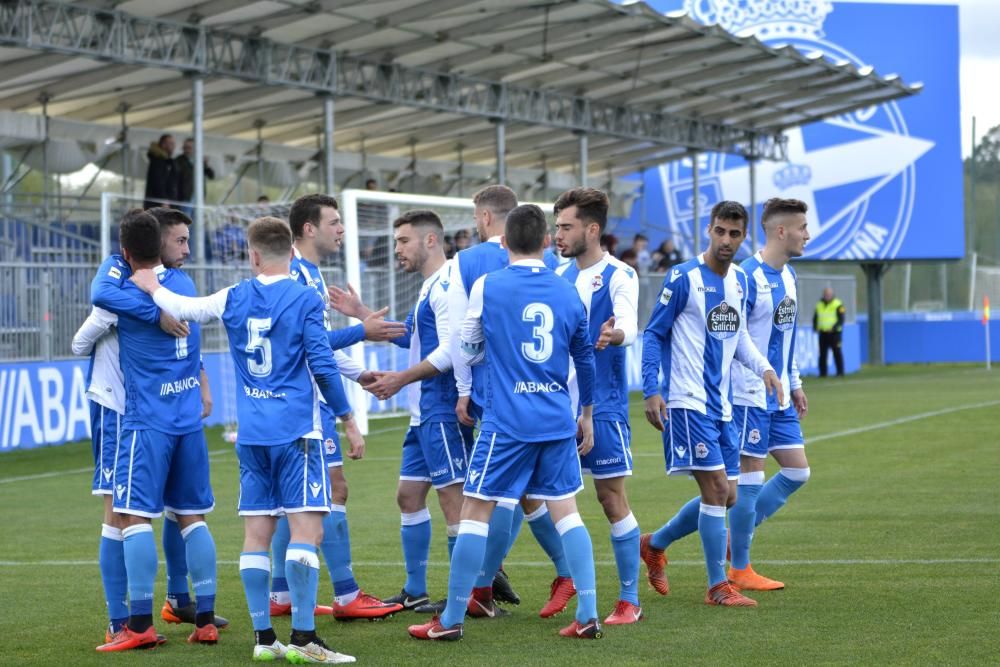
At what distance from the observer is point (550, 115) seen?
Result: 29562 millimetres

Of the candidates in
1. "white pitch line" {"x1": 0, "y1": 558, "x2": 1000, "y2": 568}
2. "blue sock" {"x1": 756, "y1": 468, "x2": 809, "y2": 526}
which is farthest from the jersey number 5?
"blue sock" {"x1": 756, "y1": 468, "x2": 809, "y2": 526}

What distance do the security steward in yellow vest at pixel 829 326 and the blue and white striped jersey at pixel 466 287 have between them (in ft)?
87.0

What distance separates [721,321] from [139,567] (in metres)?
3.11

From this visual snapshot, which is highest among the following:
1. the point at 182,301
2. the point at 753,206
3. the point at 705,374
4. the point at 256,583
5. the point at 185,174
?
the point at 753,206

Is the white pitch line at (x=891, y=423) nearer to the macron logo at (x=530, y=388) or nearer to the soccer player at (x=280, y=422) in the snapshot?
the macron logo at (x=530, y=388)

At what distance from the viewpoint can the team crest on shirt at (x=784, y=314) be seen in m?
8.33

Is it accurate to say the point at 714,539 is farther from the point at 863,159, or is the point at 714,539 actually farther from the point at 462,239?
the point at 863,159

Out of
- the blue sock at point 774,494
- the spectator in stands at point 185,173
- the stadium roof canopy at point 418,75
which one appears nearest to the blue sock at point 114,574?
the blue sock at point 774,494

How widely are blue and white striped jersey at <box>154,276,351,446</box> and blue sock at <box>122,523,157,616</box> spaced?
0.75m

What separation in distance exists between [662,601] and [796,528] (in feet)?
9.16

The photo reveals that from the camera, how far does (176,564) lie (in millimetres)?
7086

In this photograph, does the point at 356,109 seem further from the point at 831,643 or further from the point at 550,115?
the point at 831,643

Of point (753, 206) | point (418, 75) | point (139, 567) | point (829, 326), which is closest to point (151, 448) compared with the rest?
point (139, 567)

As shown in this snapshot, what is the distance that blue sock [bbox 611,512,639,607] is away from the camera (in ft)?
23.0
